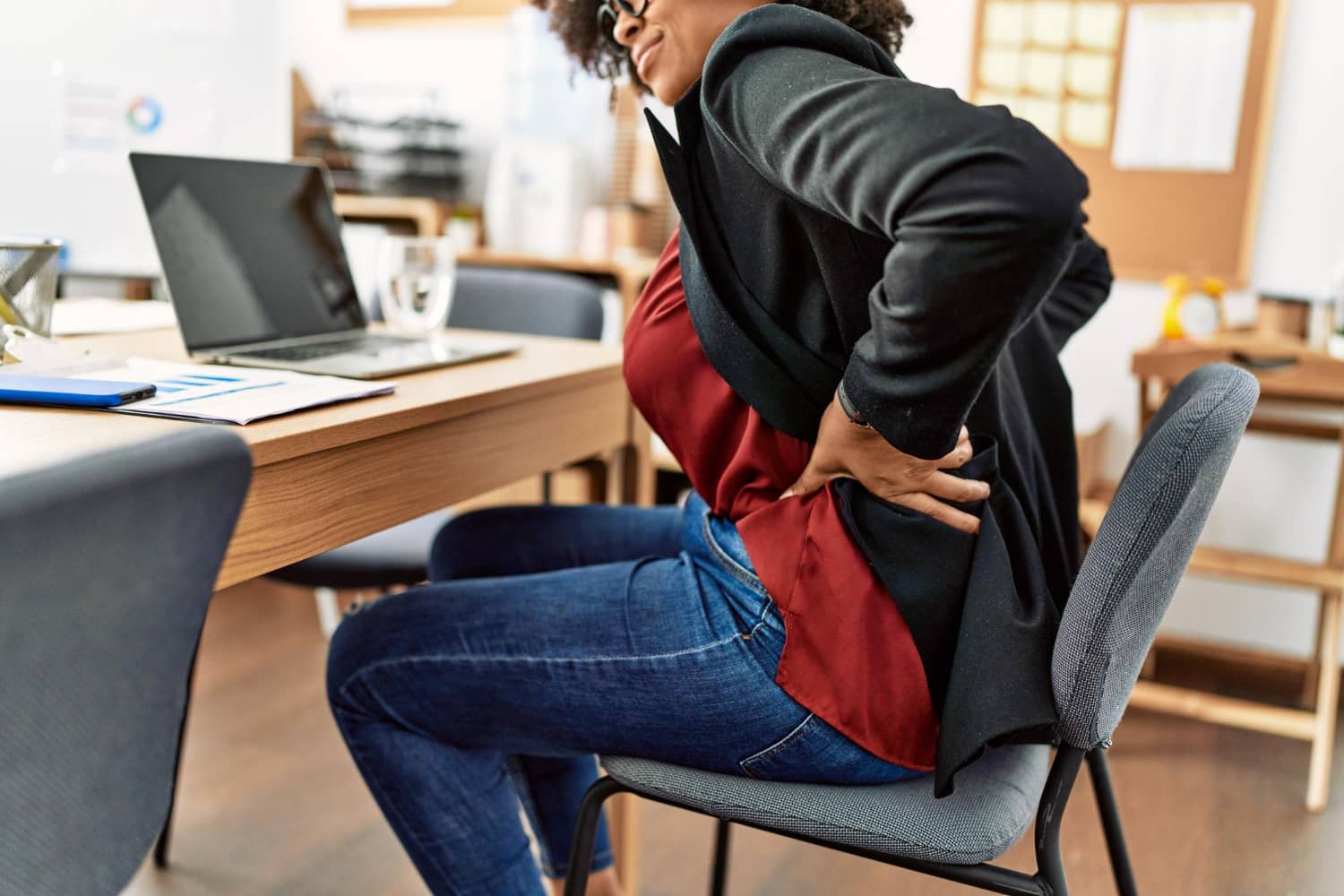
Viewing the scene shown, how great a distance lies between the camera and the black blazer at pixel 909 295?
0.63 m

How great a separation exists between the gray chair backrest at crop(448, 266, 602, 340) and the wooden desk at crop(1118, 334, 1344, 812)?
1025 mm

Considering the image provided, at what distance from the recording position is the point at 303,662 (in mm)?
2350

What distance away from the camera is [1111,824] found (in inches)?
41.3

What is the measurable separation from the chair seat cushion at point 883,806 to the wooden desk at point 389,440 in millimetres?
304

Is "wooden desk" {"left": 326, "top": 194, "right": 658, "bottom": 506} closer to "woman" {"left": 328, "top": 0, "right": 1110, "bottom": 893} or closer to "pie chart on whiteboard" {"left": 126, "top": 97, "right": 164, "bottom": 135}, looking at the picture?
"pie chart on whiteboard" {"left": 126, "top": 97, "right": 164, "bottom": 135}

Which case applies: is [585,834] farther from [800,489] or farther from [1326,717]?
[1326,717]

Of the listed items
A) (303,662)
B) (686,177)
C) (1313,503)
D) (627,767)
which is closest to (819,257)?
(686,177)

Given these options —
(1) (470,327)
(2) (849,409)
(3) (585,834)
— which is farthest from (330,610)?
(2) (849,409)

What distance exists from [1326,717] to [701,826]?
1.14m

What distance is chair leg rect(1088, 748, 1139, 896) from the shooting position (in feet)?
3.37

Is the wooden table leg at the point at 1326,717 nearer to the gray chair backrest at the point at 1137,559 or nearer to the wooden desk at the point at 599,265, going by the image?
the wooden desk at the point at 599,265

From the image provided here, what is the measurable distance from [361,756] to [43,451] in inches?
15.9

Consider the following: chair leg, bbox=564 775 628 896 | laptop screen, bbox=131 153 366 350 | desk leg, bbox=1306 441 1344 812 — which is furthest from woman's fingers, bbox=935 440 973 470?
desk leg, bbox=1306 441 1344 812

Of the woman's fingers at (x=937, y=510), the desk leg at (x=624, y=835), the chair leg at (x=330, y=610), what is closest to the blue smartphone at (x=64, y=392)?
the woman's fingers at (x=937, y=510)
